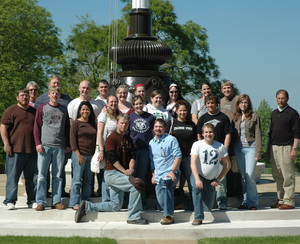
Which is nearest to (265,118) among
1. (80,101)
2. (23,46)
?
(23,46)

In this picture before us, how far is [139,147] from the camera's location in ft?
25.0

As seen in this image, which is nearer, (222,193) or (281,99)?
(222,193)

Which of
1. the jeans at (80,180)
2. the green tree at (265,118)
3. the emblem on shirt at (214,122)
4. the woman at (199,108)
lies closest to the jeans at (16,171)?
the jeans at (80,180)

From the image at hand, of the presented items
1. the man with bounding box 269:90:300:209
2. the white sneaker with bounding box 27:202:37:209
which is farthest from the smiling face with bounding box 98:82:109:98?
the man with bounding box 269:90:300:209

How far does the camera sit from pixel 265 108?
5719 centimetres

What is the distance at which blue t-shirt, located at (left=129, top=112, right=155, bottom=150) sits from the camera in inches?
299

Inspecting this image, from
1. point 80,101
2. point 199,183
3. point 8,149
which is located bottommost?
point 199,183

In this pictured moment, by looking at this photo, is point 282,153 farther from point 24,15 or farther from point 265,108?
point 265,108

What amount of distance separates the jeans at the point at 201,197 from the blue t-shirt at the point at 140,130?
92 cm

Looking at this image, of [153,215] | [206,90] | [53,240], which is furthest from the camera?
[206,90]

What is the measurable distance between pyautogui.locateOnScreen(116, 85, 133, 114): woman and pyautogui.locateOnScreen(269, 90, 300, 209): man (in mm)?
2391

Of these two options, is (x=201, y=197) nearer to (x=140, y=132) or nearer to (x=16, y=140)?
(x=140, y=132)

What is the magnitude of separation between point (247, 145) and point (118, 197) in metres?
2.21

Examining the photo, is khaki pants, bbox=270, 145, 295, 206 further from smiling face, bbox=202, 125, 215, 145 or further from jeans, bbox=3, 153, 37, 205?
jeans, bbox=3, 153, 37, 205
